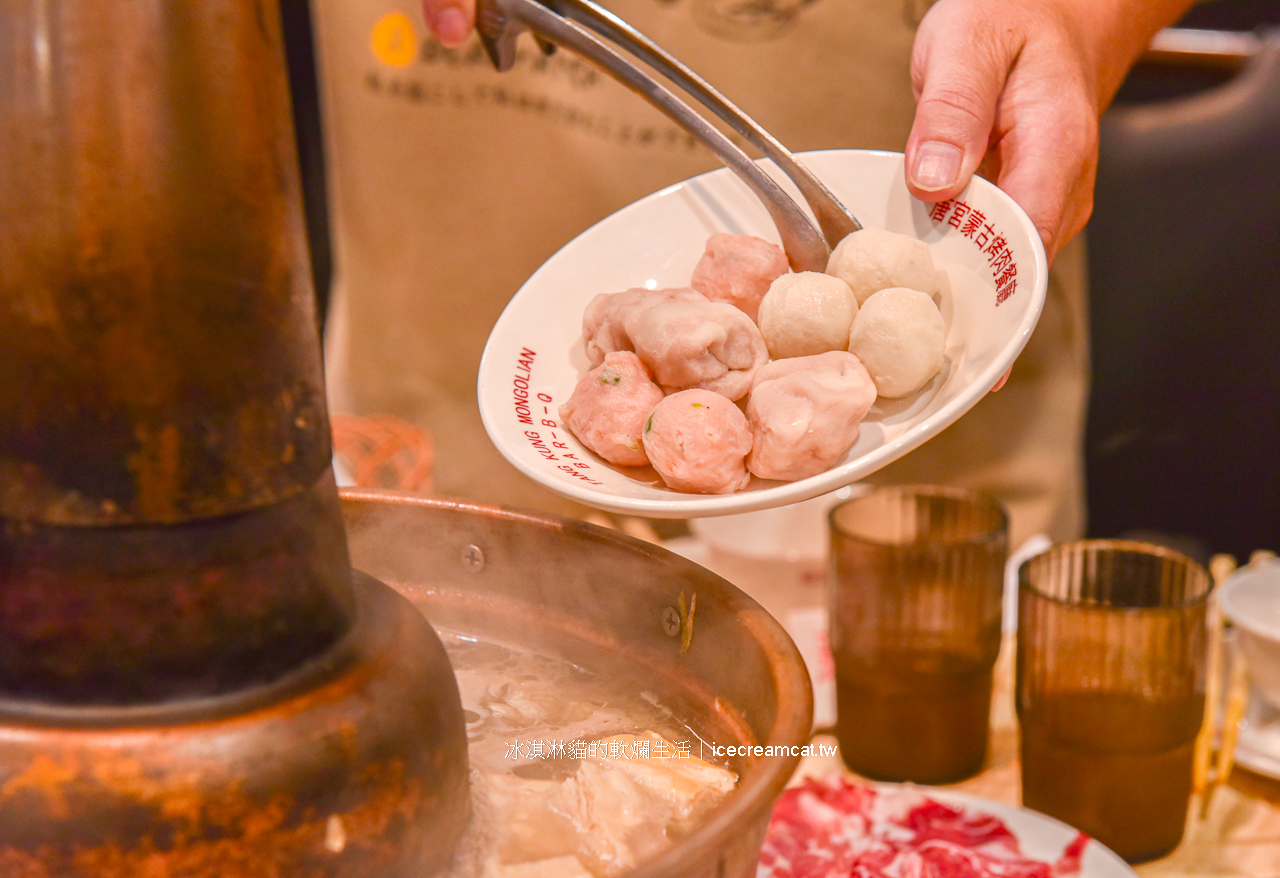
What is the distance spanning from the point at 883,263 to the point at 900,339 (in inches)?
4.7

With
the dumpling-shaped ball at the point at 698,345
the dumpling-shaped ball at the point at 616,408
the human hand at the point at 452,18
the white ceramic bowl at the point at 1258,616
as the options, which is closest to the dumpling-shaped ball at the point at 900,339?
the dumpling-shaped ball at the point at 698,345

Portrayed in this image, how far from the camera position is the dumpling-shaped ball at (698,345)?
3.86ft

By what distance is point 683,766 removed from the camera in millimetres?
977

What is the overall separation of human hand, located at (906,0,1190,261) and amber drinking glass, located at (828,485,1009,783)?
0.54 metres

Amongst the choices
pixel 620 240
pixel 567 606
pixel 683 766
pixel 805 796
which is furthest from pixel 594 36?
pixel 805 796

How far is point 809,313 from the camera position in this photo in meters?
1.21

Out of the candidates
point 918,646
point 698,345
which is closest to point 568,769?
point 698,345

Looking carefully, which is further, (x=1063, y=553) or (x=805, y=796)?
(x=1063, y=553)

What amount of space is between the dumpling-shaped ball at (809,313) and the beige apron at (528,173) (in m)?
1.53

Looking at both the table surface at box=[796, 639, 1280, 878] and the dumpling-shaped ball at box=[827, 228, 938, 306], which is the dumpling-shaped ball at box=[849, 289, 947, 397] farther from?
the table surface at box=[796, 639, 1280, 878]

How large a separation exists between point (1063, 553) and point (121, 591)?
59.2 inches

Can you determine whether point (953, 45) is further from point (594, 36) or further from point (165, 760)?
point (165, 760)

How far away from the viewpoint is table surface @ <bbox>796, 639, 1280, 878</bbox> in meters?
1.57

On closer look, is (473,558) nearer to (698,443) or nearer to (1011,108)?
(698,443)
